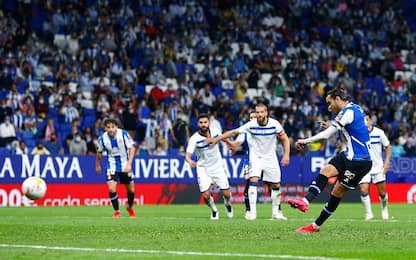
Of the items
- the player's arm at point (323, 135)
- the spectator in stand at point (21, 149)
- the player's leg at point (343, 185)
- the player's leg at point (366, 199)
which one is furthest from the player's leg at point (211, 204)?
the spectator in stand at point (21, 149)

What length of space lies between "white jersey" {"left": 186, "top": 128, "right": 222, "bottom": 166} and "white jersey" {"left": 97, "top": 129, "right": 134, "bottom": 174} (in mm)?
1718

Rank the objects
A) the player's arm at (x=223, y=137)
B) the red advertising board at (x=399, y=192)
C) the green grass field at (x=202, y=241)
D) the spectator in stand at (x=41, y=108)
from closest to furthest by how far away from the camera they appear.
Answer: the green grass field at (x=202, y=241) < the player's arm at (x=223, y=137) < the spectator in stand at (x=41, y=108) < the red advertising board at (x=399, y=192)

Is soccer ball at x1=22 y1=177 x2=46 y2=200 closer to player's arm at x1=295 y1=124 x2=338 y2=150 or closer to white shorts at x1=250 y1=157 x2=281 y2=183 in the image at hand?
white shorts at x1=250 y1=157 x2=281 y2=183

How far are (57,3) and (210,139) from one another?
67.0 ft

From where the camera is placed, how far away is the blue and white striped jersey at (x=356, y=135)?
1577cm

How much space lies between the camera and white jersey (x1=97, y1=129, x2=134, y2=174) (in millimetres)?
23859

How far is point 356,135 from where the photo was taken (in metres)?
15.9

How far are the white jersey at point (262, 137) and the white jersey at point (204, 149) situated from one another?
1255 mm

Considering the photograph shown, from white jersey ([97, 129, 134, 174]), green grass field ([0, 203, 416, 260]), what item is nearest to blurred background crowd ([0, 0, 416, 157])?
white jersey ([97, 129, 134, 174])

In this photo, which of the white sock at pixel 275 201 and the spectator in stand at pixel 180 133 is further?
the spectator in stand at pixel 180 133

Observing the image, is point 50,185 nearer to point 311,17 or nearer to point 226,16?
point 226,16

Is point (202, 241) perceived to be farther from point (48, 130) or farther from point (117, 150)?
point (48, 130)

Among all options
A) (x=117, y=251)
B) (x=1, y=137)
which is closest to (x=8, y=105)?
(x=1, y=137)

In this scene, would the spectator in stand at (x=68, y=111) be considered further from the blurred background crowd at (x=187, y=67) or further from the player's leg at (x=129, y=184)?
the player's leg at (x=129, y=184)
